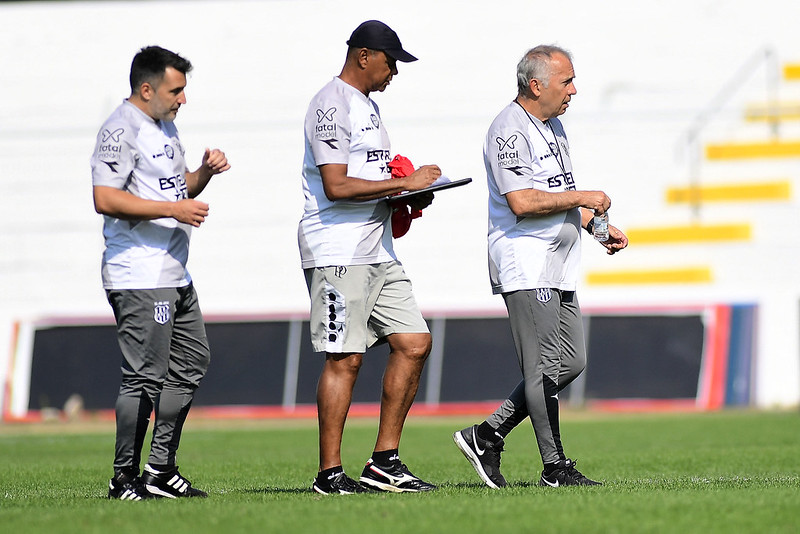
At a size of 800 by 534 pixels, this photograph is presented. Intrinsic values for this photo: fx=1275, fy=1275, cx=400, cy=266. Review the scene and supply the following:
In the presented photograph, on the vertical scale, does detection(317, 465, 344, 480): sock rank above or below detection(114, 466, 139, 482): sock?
above

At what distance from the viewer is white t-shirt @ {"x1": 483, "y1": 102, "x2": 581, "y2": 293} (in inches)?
230

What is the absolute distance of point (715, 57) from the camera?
20.6m

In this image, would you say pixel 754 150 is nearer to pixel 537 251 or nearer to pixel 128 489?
pixel 537 251

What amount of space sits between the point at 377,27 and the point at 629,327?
9.52 m

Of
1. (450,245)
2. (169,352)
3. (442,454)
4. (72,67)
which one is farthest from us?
(72,67)

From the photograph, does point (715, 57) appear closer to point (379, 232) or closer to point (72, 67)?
point (72, 67)

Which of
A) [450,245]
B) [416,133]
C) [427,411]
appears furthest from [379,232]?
[416,133]

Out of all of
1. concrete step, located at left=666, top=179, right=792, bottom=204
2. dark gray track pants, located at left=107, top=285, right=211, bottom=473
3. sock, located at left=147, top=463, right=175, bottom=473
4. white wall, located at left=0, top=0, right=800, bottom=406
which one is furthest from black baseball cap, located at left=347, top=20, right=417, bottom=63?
concrete step, located at left=666, top=179, right=792, bottom=204

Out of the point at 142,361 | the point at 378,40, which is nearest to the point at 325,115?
the point at 378,40

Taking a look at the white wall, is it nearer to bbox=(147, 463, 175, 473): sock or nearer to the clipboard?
the clipboard

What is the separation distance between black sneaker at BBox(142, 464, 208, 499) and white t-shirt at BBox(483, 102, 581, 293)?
5.56 feet

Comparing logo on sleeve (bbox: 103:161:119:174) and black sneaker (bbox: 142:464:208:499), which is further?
black sneaker (bbox: 142:464:208:499)

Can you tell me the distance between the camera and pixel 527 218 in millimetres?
5906

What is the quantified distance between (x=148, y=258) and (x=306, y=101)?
16.1 m
